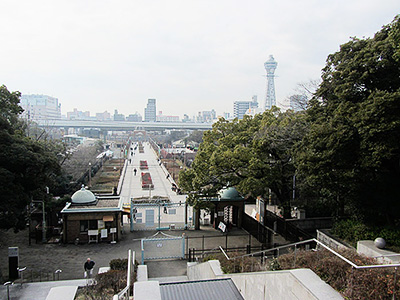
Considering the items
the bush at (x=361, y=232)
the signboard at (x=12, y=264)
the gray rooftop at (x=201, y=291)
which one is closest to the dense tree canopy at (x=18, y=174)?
the signboard at (x=12, y=264)

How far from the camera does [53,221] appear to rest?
69.8ft

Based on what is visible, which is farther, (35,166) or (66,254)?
(66,254)

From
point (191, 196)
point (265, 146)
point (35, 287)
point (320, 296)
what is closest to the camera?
point (320, 296)

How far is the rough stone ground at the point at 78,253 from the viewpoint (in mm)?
15492

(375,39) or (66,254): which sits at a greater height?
(375,39)

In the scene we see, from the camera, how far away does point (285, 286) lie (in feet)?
22.6

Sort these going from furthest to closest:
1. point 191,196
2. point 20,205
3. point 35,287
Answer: point 191,196 → point 20,205 → point 35,287

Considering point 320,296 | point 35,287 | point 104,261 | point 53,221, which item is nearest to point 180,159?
point 53,221

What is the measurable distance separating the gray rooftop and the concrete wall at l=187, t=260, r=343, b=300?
3.43ft

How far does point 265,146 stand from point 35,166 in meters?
11.9

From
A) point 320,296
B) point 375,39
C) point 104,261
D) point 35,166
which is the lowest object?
point 104,261

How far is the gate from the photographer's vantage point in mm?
17016

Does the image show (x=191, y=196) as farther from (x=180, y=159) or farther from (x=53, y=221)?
(x=180, y=159)

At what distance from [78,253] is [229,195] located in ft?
32.2
